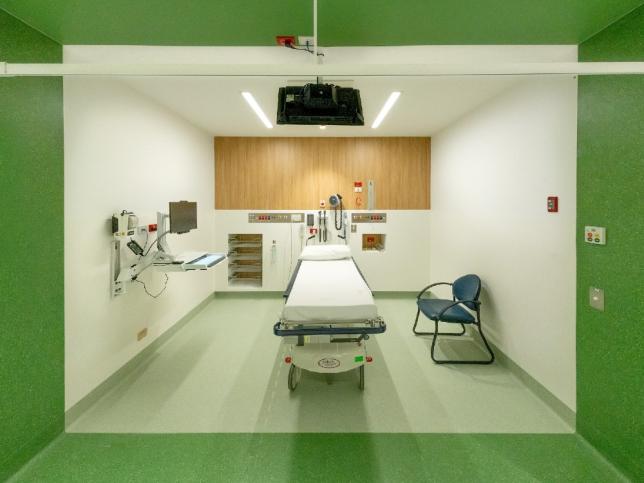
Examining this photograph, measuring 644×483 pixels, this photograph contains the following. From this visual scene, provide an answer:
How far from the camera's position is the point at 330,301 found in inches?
101

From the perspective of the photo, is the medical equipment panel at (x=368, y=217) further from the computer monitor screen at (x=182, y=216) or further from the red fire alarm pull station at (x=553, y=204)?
the red fire alarm pull station at (x=553, y=204)

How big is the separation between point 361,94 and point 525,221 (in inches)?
78.7

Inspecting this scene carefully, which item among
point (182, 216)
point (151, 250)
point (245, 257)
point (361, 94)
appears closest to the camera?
point (361, 94)

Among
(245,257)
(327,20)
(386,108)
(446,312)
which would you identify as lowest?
(446,312)

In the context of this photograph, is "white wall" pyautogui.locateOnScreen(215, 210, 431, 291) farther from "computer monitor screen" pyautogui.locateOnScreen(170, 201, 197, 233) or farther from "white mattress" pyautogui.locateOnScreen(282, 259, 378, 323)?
"white mattress" pyautogui.locateOnScreen(282, 259, 378, 323)

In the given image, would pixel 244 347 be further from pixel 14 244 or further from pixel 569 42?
pixel 569 42

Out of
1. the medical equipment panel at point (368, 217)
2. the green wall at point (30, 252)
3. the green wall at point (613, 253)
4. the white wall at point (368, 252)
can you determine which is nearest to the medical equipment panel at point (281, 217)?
the white wall at point (368, 252)

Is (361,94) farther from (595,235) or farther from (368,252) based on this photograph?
(368,252)

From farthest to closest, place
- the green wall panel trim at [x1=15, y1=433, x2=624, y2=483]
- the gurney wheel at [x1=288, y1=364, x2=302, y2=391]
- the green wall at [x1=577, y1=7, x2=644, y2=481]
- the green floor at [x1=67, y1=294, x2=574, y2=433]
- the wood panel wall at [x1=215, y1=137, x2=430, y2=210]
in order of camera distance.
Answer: the wood panel wall at [x1=215, y1=137, x2=430, y2=210]
the gurney wheel at [x1=288, y1=364, x2=302, y2=391]
the green floor at [x1=67, y1=294, x2=574, y2=433]
the green wall panel trim at [x1=15, y1=433, x2=624, y2=483]
the green wall at [x1=577, y1=7, x2=644, y2=481]

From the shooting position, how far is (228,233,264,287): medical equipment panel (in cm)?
600

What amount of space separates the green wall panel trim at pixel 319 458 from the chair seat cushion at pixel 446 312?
48.4 inches

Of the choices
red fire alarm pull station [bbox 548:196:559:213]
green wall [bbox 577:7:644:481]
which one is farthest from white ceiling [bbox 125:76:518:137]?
red fire alarm pull station [bbox 548:196:559:213]

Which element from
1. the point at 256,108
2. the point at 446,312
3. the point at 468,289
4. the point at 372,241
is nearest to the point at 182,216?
the point at 256,108

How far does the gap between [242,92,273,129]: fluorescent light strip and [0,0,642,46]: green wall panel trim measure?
1087mm
